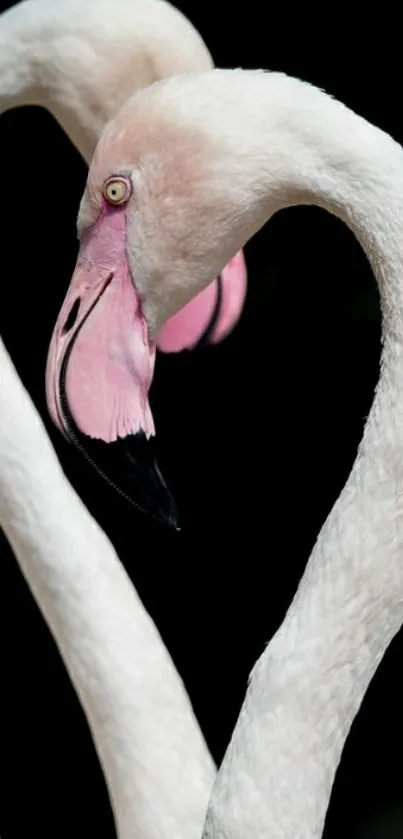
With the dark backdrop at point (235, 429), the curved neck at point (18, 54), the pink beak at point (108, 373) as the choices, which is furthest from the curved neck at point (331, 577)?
the dark backdrop at point (235, 429)

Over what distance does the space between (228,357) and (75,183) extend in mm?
569

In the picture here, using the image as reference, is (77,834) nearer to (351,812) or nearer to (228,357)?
(351,812)

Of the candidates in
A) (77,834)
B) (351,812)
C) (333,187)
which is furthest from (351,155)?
(77,834)

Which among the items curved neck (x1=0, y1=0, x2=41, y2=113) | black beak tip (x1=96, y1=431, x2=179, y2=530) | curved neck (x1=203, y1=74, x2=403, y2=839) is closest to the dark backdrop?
curved neck (x1=0, y1=0, x2=41, y2=113)

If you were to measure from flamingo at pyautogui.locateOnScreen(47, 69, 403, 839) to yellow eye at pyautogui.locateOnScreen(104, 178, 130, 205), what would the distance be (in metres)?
0.03

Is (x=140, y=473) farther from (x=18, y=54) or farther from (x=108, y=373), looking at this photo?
(x=18, y=54)

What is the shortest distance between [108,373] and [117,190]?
0.78ft

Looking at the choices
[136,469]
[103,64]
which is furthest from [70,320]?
[103,64]

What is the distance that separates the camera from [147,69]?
2654 mm

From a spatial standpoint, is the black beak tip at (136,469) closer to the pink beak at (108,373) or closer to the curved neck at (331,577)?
the pink beak at (108,373)

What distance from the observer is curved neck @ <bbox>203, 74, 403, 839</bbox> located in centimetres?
180

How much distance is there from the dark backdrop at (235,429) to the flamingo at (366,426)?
214 cm

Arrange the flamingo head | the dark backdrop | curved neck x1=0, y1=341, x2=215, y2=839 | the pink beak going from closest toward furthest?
the flamingo head, the pink beak, curved neck x1=0, y1=341, x2=215, y2=839, the dark backdrop

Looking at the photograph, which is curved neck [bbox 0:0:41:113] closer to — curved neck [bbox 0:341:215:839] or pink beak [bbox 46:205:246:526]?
curved neck [bbox 0:341:215:839]
